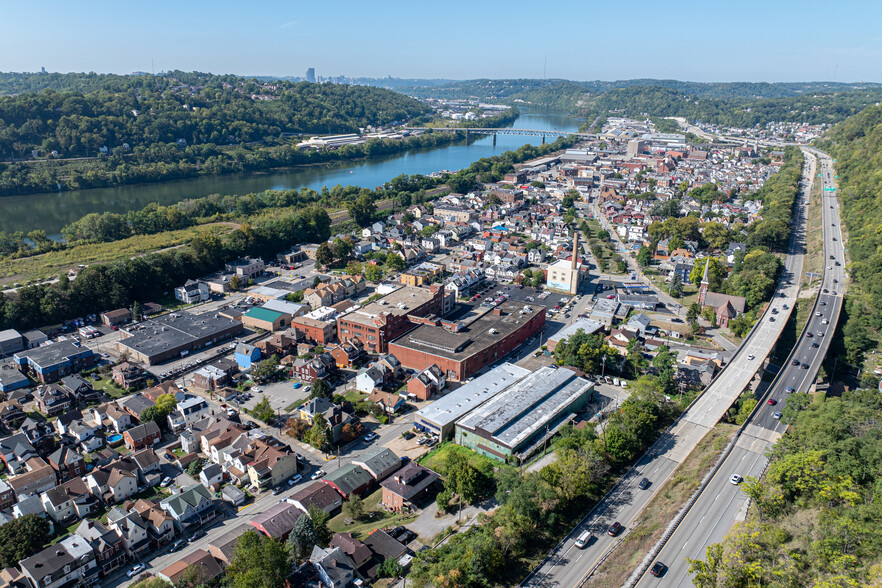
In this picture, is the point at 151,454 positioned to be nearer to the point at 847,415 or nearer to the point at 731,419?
the point at 731,419

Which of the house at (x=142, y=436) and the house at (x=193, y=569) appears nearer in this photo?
the house at (x=193, y=569)

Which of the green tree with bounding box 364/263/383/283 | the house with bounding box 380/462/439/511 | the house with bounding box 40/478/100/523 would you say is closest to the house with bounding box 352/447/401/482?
the house with bounding box 380/462/439/511

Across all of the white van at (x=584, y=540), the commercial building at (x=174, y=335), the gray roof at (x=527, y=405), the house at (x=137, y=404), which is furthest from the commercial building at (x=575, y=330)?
the house at (x=137, y=404)

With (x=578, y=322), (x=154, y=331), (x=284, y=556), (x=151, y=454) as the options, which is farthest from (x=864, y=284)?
(x=154, y=331)

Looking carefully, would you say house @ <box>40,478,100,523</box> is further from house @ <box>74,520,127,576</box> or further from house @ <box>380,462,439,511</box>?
house @ <box>380,462,439,511</box>

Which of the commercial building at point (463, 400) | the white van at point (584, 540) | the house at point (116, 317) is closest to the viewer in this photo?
the white van at point (584, 540)

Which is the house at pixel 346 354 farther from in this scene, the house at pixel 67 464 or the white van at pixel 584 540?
the white van at pixel 584 540
